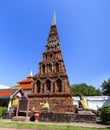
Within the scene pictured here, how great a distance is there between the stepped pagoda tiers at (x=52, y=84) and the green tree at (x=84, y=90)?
21.8 metres

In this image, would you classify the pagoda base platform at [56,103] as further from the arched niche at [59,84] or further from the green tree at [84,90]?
the green tree at [84,90]

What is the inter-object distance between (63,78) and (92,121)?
393 inches

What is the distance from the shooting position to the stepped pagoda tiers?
2012 cm

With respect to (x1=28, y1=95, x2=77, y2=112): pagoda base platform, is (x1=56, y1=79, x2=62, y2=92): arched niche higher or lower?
higher

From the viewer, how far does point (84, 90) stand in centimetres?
4419

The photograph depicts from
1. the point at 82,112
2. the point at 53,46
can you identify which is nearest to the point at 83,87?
the point at 53,46

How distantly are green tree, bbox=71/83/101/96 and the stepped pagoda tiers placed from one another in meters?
21.8

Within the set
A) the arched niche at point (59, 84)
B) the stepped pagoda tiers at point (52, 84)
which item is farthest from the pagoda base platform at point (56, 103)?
the arched niche at point (59, 84)

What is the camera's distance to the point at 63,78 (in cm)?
2169

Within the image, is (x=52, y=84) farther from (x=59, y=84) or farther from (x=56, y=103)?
(x=56, y=103)

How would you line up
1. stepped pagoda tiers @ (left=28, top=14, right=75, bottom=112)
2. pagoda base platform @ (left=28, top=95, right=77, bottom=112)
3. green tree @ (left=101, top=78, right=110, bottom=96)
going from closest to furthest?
pagoda base platform @ (left=28, top=95, right=77, bottom=112)
stepped pagoda tiers @ (left=28, top=14, right=75, bottom=112)
green tree @ (left=101, top=78, right=110, bottom=96)

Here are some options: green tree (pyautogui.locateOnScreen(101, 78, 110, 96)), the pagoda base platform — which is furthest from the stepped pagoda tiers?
green tree (pyautogui.locateOnScreen(101, 78, 110, 96))

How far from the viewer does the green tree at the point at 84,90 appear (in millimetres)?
43219

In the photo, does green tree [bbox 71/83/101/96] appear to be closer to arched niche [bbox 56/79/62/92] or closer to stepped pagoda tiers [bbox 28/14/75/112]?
stepped pagoda tiers [bbox 28/14/75/112]
